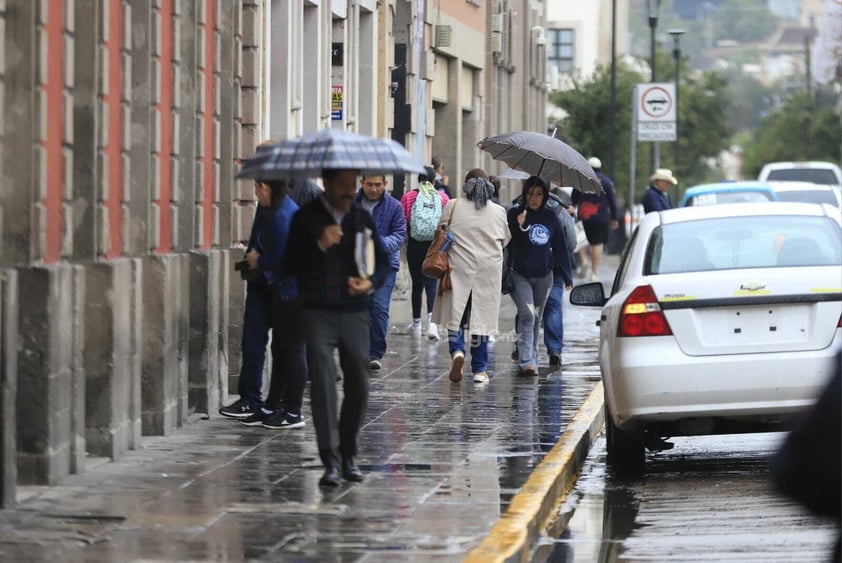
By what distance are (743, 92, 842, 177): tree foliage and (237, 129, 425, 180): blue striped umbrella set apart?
347 ft

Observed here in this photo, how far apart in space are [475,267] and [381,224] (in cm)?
88

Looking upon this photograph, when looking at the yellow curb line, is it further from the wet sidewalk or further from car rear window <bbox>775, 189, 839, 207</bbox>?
car rear window <bbox>775, 189, 839, 207</bbox>

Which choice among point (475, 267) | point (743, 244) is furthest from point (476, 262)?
point (743, 244)

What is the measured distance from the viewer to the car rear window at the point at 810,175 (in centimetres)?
5106

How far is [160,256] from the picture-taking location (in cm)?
1240

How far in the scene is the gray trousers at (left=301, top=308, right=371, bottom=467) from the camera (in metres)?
10.2

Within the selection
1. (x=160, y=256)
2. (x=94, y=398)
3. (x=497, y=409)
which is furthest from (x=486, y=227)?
(x=94, y=398)

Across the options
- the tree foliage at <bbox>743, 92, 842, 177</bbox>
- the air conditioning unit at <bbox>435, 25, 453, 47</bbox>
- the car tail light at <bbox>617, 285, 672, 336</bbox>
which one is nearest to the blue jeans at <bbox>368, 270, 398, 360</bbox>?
the car tail light at <bbox>617, 285, 672, 336</bbox>

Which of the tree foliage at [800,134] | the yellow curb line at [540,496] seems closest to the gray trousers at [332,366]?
the yellow curb line at [540,496]

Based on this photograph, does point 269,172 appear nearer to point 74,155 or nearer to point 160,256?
point 74,155

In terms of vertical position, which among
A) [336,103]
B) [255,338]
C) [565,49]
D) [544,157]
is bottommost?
[255,338]

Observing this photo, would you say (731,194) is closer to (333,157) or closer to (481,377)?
(481,377)

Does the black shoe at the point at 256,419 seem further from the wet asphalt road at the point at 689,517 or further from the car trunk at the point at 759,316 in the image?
the car trunk at the point at 759,316

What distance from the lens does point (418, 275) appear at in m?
20.7
